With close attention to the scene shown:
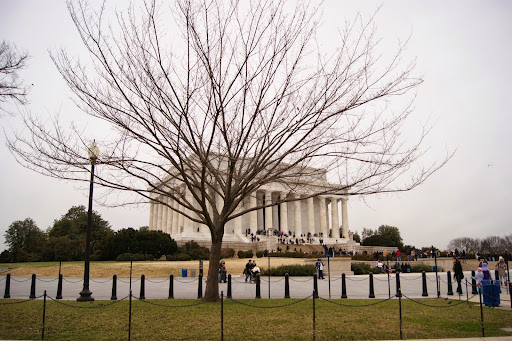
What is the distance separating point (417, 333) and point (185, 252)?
38735 mm

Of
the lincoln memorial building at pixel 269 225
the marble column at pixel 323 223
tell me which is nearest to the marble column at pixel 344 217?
the lincoln memorial building at pixel 269 225

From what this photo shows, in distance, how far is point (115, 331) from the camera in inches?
391

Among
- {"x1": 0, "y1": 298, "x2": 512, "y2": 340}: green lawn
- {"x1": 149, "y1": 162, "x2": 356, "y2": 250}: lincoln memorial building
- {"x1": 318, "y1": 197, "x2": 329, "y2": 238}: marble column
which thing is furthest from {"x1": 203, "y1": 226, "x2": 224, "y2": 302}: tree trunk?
{"x1": 318, "y1": 197, "x2": 329, "y2": 238}: marble column

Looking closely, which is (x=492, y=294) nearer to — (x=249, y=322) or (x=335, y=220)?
(x=249, y=322)

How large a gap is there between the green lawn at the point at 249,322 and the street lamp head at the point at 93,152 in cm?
499

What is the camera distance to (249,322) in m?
10.9

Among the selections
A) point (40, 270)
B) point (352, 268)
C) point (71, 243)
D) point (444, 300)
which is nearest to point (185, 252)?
point (71, 243)

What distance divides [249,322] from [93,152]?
780cm

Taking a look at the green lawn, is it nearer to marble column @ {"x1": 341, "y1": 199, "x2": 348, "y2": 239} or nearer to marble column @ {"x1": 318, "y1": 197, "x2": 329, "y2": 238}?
marble column @ {"x1": 318, "y1": 197, "x2": 329, "y2": 238}

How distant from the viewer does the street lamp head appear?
1342 cm

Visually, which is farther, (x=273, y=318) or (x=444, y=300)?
(x=444, y=300)

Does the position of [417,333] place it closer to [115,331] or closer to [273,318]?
[273,318]

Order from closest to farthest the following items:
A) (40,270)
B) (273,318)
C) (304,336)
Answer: (304,336), (273,318), (40,270)

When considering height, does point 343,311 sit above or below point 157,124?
below
